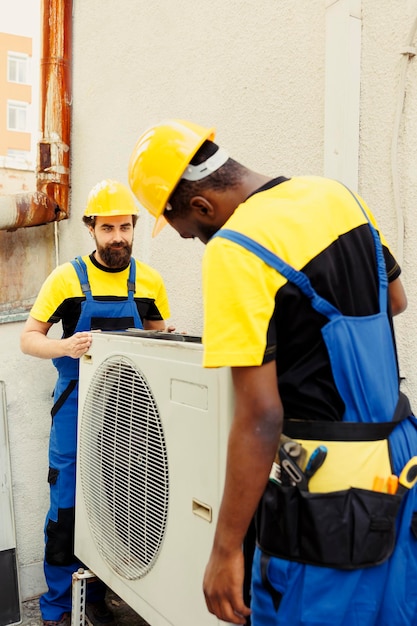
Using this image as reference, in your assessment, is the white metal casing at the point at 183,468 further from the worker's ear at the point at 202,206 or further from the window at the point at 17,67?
the window at the point at 17,67

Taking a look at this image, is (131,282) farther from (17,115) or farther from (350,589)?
(17,115)

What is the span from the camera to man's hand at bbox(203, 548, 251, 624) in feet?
3.62

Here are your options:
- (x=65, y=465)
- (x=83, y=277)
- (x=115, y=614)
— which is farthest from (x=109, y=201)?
(x=115, y=614)

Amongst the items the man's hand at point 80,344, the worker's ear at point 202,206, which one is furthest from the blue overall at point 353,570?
the man's hand at point 80,344

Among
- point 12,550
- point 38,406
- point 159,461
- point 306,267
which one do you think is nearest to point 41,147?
point 38,406

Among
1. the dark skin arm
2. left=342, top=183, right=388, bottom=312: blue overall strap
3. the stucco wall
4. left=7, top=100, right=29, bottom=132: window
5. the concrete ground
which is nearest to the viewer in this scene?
the dark skin arm

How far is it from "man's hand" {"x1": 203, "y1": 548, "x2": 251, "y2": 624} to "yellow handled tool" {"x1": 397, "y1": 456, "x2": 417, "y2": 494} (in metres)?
0.33

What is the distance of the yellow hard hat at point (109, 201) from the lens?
258 centimetres

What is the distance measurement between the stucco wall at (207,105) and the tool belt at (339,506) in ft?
1.97

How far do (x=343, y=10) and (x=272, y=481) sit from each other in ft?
4.74

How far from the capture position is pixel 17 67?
26891mm

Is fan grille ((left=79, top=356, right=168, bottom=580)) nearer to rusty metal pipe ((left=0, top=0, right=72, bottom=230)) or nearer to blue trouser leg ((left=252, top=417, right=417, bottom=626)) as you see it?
blue trouser leg ((left=252, top=417, right=417, bottom=626))

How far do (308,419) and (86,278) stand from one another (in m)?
1.62

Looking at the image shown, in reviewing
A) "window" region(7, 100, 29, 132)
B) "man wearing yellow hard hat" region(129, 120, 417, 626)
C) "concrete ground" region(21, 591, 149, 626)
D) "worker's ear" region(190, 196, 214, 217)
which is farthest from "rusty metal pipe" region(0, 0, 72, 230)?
"window" region(7, 100, 29, 132)
